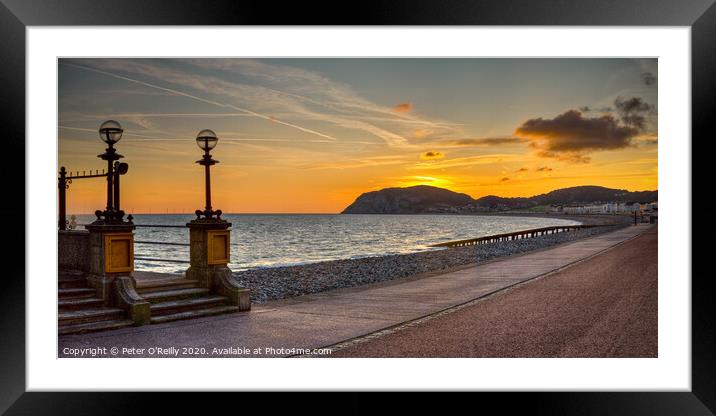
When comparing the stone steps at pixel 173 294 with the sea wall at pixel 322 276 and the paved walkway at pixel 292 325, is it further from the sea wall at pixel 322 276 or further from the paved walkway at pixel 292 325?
the sea wall at pixel 322 276

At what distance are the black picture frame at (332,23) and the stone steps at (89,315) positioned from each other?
0.87 metres

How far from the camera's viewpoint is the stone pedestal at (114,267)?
8.62 m

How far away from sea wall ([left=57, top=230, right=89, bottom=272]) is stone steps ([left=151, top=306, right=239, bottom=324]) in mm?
1580

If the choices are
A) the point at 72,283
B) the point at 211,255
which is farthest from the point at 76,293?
the point at 211,255

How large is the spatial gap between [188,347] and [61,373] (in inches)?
63.4

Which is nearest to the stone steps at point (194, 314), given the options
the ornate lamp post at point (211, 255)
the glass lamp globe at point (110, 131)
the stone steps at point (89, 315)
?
the ornate lamp post at point (211, 255)

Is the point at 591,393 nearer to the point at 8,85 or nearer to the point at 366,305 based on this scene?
the point at 366,305

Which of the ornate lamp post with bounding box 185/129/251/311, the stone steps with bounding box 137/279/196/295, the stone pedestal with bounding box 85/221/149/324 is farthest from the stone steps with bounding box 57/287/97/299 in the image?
the ornate lamp post with bounding box 185/129/251/311

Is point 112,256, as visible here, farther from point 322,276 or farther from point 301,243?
point 301,243

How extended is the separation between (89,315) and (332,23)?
17.4 feet

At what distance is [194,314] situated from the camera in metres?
9.23

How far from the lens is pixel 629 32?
27.0ft

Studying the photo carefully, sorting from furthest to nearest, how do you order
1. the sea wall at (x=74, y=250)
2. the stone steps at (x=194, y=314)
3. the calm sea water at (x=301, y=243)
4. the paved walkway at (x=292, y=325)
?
the calm sea water at (x=301, y=243)
the sea wall at (x=74, y=250)
the stone steps at (x=194, y=314)
the paved walkway at (x=292, y=325)

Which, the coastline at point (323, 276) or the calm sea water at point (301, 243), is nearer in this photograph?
the coastline at point (323, 276)
